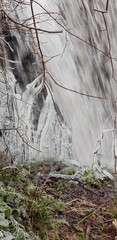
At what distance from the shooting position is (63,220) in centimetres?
377

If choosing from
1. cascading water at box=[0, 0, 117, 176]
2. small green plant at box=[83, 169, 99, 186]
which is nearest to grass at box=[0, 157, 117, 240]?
small green plant at box=[83, 169, 99, 186]

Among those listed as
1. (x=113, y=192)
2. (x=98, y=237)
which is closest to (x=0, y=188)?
(x=98, y=237)

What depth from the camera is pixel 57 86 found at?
5.19 metres

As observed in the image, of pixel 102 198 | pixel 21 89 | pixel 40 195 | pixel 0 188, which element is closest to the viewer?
pixel 0 188

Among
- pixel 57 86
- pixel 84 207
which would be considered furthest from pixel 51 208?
pixel 57 86

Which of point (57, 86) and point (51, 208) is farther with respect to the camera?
point (57, 86)

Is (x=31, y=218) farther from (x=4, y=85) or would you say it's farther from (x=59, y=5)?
(x=59, y=5)

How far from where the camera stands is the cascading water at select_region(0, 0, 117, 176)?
458cm

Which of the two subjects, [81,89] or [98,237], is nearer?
[98,237]

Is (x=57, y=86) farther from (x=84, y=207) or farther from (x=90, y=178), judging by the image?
(x=84, y=207)

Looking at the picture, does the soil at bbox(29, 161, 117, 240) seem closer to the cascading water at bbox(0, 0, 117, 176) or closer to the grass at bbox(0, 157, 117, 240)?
the grass at bbox(0, 157, 117, 240)

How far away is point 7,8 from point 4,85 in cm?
72

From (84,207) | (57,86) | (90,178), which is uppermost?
(57,86)

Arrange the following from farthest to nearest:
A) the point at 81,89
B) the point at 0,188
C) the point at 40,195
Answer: the point at 81,89, the point at 40,195, the point at 0,188
